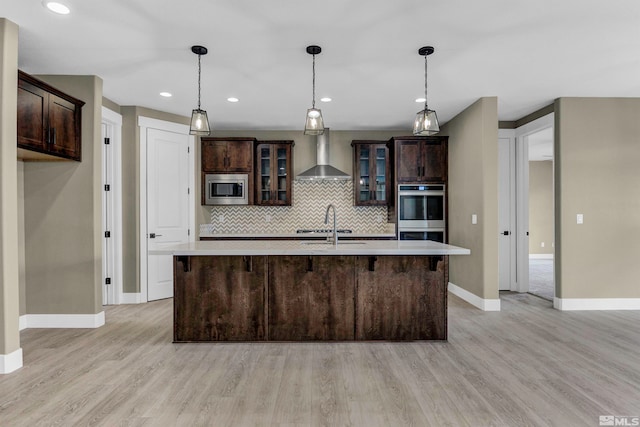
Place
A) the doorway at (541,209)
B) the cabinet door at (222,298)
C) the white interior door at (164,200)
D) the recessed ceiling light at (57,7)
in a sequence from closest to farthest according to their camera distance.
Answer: the recessed ceiling light at (57,7) < the cabinet door at (222,298) < the white interior door at (164,200) < the doorway at (541,209)

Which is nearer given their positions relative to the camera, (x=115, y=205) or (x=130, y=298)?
(x=115, y=205)

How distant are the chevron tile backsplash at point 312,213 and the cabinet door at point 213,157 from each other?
2.63 ft

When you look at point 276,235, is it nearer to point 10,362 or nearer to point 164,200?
point 164,200

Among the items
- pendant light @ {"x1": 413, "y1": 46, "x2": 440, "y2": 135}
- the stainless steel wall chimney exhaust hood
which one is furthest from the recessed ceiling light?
the stainless steel wall chimney exhaust hood

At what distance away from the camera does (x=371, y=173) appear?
6152 mm

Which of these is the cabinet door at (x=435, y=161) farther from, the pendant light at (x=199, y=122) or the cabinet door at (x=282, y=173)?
the pendant light at (x=199, y=122)

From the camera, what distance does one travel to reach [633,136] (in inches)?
181

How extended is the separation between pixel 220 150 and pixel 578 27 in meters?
4.75

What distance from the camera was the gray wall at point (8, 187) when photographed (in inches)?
107

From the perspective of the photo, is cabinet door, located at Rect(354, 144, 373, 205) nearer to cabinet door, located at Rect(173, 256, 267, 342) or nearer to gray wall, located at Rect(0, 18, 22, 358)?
cabinet door, located at Rect(173, 256, 267, 342)

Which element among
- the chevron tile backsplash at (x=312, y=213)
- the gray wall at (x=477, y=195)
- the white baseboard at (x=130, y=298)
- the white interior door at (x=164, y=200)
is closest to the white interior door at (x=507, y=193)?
the gray wall at (x=477, y=195)

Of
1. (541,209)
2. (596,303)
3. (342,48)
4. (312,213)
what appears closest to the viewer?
(342,48)

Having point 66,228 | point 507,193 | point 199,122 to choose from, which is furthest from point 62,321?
point 507,193

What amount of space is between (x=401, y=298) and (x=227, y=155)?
3.80m
